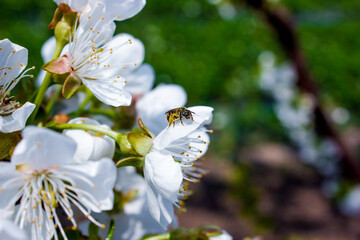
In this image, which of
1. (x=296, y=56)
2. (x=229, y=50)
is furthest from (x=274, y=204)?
(x=229, y=50)

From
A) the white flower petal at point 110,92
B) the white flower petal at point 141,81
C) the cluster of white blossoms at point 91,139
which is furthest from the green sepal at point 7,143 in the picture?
the white flower petal at point 141,81

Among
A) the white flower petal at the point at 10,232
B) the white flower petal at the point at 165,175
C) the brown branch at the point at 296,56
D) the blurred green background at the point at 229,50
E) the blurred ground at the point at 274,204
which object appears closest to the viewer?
the white flower petal at the point at 10,232

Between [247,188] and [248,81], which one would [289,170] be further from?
[248,81]

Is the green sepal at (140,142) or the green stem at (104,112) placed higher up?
the green sepal at (140,142)

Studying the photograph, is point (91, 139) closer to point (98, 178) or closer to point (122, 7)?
point (98, 178)

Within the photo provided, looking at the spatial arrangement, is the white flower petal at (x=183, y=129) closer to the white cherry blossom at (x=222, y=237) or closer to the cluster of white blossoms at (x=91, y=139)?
the cluster of white blossoms at (x=91, y=139)

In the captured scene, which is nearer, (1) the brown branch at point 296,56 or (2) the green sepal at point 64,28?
(2) the green sepal at point 64,28

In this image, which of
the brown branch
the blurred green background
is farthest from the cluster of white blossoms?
the blurred green background

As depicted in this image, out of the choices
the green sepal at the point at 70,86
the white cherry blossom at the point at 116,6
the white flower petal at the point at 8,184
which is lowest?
the white flower petal at the point at 8,184
